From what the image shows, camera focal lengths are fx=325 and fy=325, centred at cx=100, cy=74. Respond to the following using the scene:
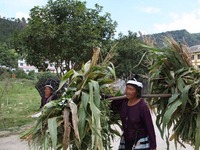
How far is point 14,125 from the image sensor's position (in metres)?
10.4

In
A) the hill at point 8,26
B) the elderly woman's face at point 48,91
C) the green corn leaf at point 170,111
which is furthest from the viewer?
the hill at point 8,26

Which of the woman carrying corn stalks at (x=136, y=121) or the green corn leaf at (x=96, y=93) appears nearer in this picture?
the green corn leaf at (x=96, y=93)

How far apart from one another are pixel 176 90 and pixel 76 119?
3.77 feet

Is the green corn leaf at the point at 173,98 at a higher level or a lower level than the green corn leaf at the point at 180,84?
lower

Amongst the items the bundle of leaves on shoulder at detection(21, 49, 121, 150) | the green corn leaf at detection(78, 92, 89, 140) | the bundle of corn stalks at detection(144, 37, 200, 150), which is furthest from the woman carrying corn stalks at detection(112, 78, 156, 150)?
the green corn leaf at detection(78, 92, 89, 140)

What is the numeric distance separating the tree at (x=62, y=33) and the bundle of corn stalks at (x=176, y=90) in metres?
6.26

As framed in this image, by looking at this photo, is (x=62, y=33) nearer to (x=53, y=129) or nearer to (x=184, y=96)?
(x=184, y=96)

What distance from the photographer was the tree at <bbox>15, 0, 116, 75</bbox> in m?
9.97

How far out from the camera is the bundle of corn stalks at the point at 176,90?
10.8 feet

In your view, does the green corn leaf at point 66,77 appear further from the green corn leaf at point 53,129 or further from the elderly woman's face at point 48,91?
the elderly woman's face at point 48,91

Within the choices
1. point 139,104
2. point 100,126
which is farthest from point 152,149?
point 100,126

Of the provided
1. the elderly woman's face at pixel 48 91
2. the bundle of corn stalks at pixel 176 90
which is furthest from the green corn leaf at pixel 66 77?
the elderly woman's face at pixel 48 91

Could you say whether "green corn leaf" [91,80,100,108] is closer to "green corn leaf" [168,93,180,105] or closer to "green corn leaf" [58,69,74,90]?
"green corn leaf" [58,69,74,90]

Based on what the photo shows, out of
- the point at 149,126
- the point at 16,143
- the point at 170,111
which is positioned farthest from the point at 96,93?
the point at 16,143
